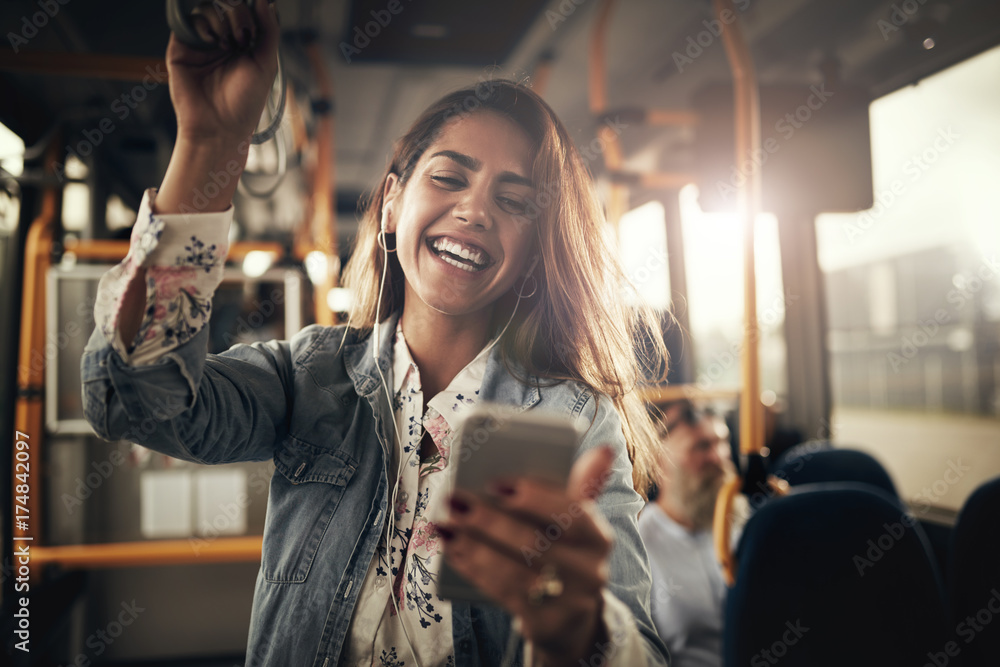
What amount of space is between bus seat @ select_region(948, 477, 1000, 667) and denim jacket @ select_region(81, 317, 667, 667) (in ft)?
4.24

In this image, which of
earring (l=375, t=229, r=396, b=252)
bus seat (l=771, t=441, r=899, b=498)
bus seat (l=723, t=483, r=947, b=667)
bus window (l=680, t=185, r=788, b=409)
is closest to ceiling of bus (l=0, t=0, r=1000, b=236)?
earring (l=375, t=229, r=396, b=252)

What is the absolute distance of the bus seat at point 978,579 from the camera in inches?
59.2

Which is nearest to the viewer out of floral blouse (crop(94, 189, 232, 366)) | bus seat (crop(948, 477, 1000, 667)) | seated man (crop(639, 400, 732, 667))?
floral blouse (crop(94, 189, 232, 366))

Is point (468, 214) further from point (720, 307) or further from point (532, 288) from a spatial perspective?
point (720, 307)

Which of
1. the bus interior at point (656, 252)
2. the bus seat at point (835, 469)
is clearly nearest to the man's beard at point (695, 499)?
the bus seat at point (835, 469)

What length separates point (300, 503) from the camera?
0.83 metres

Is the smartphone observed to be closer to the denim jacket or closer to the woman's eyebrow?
the denim jacket

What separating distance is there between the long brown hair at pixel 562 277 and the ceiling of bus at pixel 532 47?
107 millimetres

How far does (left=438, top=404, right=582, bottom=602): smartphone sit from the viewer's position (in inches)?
18.8

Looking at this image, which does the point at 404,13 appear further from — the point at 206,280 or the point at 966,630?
the point at 966,630

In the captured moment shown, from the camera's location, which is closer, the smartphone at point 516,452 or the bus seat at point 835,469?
the smartphone at point 516,452

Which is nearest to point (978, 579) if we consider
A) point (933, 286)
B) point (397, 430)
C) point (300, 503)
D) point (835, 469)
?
point (835, 469)

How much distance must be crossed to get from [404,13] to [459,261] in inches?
65.4

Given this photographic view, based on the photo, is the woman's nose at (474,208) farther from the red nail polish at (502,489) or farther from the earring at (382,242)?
the red nail polish at (502,489)
